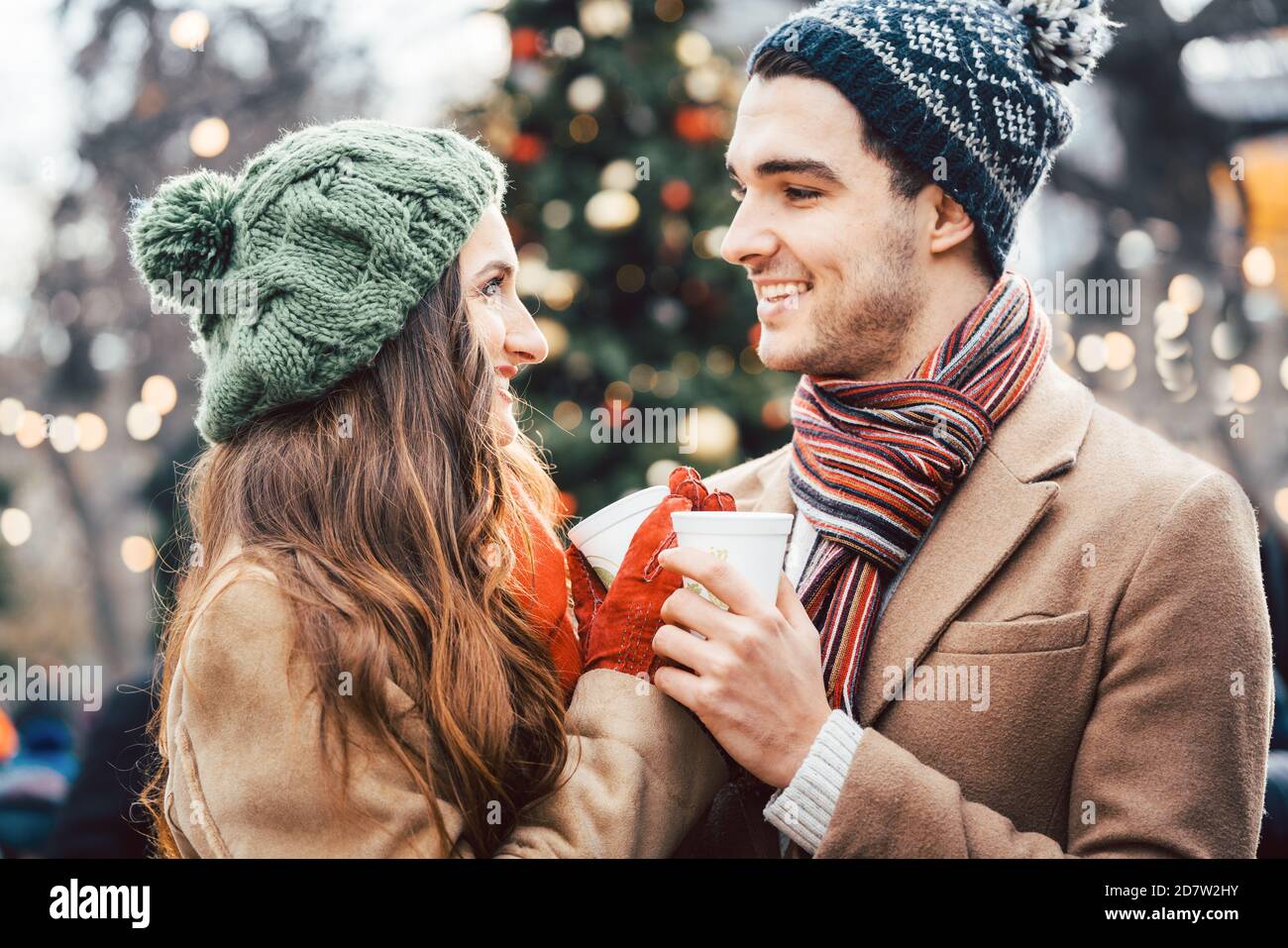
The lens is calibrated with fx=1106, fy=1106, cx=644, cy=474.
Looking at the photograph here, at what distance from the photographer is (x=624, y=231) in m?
4.41

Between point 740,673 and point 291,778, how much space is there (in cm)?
70

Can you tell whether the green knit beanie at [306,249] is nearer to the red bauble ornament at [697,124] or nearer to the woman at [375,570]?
the woman at [375,570]

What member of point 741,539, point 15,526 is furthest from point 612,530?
point 15,526

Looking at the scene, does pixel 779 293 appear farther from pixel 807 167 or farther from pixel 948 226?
pixel 948 226

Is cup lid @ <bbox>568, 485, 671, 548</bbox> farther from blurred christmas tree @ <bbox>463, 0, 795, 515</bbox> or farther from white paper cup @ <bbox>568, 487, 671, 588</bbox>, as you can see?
blurred christmas tree @ <bbox>463, 0, 795, 515</bbox>

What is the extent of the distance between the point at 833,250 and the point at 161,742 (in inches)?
63.6

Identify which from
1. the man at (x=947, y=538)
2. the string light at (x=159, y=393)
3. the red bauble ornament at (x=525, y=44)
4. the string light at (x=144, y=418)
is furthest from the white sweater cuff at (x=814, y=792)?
the string light at (x=144, y=418)

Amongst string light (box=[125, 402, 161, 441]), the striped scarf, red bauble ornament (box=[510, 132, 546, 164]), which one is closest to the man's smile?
the striped scarf

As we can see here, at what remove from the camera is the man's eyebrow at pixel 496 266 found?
2.02 meters

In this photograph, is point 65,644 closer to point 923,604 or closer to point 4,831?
point 4,831

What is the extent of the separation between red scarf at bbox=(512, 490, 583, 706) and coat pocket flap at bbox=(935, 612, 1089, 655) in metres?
0.66

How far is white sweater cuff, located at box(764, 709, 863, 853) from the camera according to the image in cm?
181

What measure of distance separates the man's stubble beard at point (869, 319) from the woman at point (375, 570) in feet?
1.86

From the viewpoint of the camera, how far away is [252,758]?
1.66m
